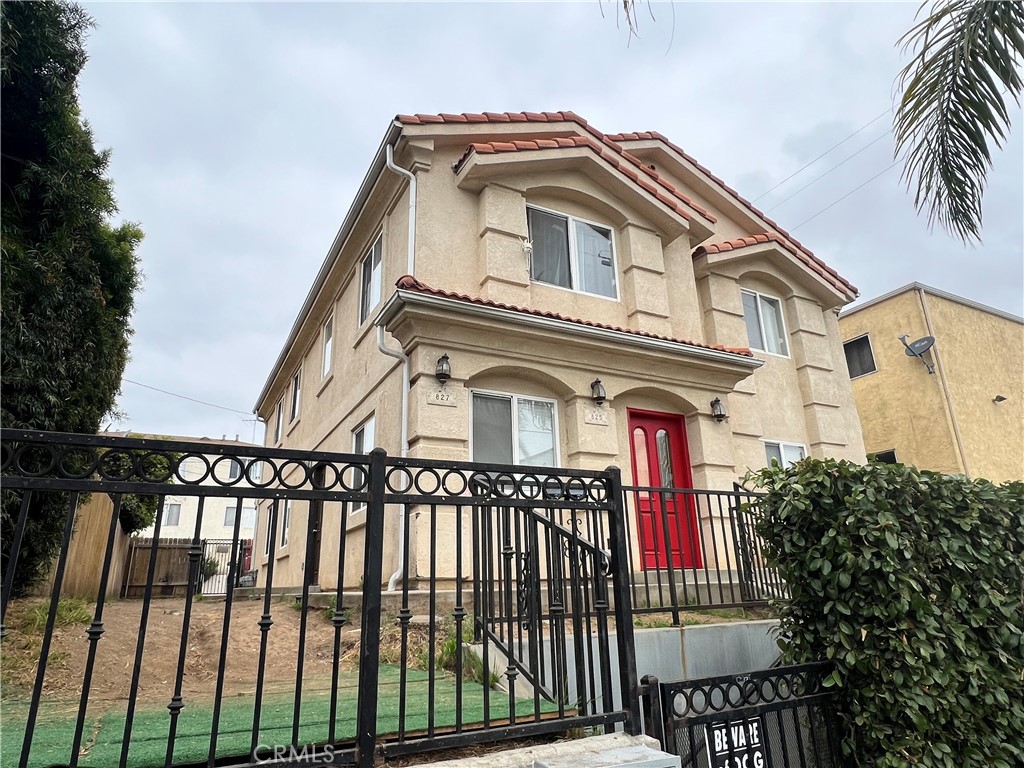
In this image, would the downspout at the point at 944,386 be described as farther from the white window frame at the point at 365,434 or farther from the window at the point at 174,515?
the window at the point at 174,515

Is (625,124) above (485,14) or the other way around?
above

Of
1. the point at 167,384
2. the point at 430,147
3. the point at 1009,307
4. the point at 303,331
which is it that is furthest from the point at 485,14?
the point at 167,384

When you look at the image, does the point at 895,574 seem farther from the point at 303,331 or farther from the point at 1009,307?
the point at 1009,307

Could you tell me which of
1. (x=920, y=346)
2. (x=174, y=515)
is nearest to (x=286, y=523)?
(x=920, y=346)

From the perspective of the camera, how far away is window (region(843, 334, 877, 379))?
1570 centimetres

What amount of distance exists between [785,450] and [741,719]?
8.26m

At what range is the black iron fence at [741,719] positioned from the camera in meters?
3.25

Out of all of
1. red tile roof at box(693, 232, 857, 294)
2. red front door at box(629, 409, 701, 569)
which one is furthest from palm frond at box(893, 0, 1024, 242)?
red tile roof at box(693, 232, 857, 294)

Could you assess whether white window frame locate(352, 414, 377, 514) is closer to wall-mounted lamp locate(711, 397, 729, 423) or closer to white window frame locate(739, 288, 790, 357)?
wall-mounted lamp locate(711, 397, 729, 423)

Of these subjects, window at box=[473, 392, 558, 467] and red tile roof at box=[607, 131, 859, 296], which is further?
red tile roof at box=[607, 131, 859, 296]

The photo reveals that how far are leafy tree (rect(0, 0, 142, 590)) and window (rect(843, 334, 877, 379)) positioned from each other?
16440 millimetres

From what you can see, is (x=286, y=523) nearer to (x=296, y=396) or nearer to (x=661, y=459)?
(x=296, y=396)

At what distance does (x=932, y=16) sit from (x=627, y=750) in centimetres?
636

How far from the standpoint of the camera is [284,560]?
12531mm
